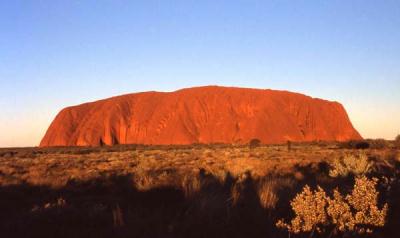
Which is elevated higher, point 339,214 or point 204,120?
point 204,120

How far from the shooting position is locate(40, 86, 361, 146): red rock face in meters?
85.3

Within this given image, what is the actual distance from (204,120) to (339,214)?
84290 mm

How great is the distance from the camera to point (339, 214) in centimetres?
559

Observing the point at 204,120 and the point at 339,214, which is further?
the point at 204,120

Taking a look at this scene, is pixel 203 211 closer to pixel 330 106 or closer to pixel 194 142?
pixel 194 142

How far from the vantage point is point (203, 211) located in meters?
6.57

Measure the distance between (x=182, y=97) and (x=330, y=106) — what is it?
32849mm

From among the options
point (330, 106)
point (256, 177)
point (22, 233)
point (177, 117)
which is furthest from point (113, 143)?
point (22, 233)

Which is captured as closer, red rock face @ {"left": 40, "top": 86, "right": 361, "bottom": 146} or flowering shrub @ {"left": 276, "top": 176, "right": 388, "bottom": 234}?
flowering shrub @ {"left": 276, "top": 176, "right": 388, "bottom": 234}

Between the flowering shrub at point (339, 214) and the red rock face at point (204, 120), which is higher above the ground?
the red rock face at point (204, 120)

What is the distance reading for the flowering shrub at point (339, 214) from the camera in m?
5.34

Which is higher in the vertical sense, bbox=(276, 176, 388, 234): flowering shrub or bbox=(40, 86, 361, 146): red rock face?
bbox=(40, 86, 361, 146): red rock face

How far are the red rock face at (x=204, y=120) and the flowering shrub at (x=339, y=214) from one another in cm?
7638

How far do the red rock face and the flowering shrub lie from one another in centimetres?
7638
